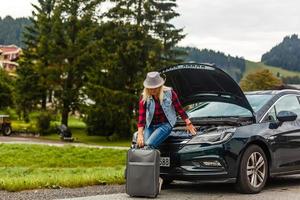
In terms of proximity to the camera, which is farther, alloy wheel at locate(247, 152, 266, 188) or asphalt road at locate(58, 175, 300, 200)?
alloy wheel at locate(247, 152, 266, 188)

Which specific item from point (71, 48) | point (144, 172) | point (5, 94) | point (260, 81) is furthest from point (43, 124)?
point (260, 81)

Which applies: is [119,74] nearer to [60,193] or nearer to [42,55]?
[42,55]

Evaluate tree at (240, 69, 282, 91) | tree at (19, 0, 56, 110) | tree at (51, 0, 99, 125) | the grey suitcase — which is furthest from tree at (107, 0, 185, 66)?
tree at (240, 69, 282, 91)

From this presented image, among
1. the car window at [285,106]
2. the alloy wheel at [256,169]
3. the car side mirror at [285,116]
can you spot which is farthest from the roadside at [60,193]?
the car side mirror at [285,116]

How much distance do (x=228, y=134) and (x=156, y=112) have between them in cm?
110

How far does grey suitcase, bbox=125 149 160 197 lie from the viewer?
7355 mm

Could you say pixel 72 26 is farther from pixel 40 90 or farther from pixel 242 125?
pixel 242 125

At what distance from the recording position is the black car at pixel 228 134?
790cm

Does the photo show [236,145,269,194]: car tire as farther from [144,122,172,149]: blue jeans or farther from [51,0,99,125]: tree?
[51,0,99,125]: tree

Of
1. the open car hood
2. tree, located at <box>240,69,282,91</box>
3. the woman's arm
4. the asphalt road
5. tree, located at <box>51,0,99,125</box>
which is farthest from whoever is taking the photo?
tree, located at <box>240,69,282,91</box>

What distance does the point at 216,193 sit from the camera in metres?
8.15

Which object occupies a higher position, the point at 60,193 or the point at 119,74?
the point at 119,74

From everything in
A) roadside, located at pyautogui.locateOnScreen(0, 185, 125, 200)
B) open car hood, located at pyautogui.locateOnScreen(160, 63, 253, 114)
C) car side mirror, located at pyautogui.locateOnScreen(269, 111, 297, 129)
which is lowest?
roadside, located at pyautogui.locateOnScreen(0, 185, 125, 200)

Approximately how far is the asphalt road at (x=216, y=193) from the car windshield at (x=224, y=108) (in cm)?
117
